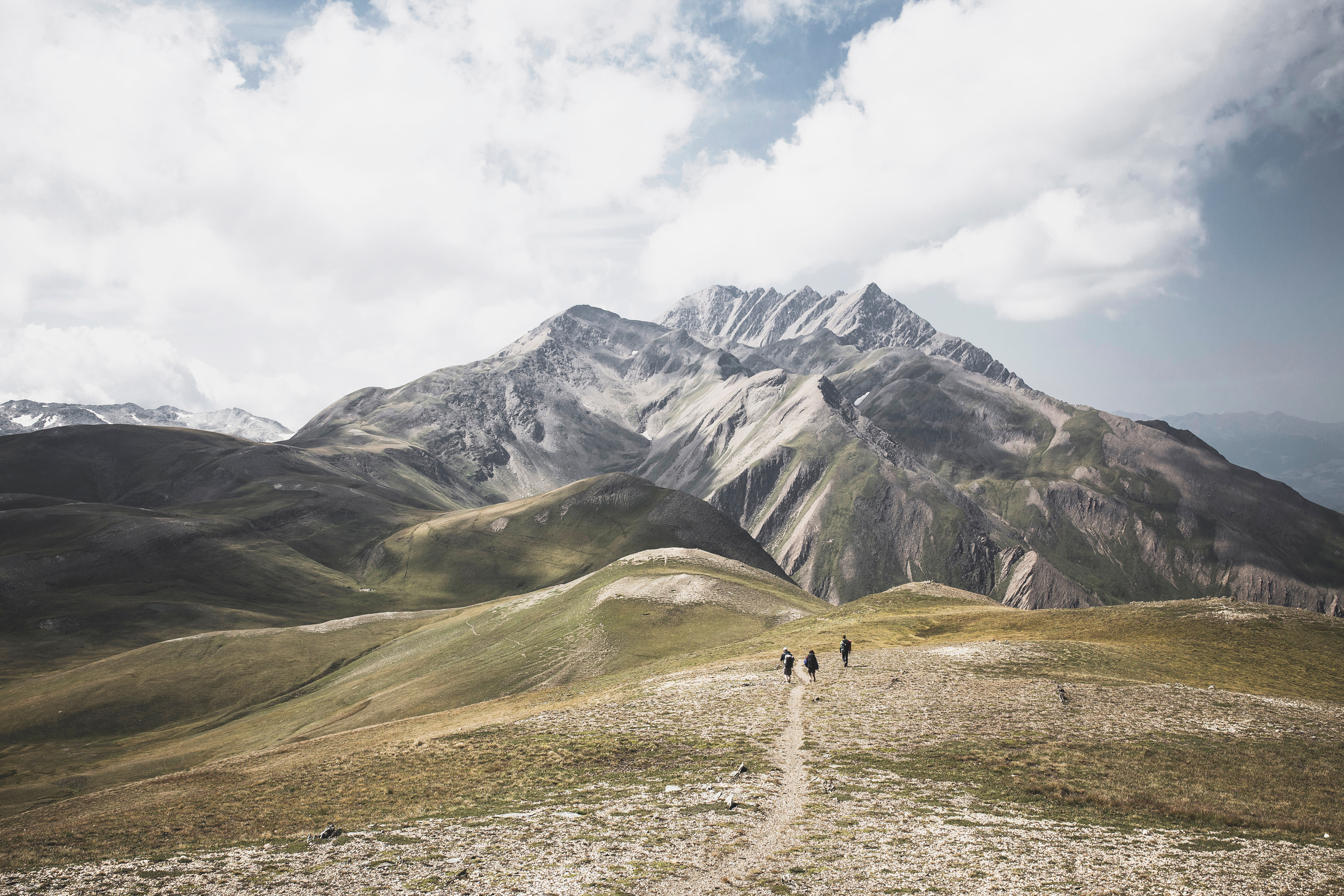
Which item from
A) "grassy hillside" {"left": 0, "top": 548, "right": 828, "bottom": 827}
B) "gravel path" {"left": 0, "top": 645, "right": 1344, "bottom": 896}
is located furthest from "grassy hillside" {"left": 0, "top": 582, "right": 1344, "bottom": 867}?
"grassy hillside" {"left": 0, "top": 548, "right": 828, "bottom": 827}

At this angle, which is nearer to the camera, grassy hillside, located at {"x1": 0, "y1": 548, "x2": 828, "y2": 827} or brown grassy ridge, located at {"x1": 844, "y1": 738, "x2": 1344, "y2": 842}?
brown grassy ridge, located at {"x1": 844, "y1": 738, "x2": 1344, "y2": 842}

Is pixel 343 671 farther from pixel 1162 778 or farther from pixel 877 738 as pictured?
pixel 1162 778

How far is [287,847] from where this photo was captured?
1076 inches

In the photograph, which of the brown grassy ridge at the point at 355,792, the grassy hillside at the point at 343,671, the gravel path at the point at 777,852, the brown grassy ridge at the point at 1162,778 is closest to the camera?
the gravel path at the point at 777,852

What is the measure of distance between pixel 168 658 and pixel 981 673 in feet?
452

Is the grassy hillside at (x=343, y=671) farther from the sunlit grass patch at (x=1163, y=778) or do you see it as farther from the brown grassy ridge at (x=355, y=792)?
the sunlit grass patch at (x=1163, y=778)

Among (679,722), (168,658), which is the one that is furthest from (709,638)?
(168,658)

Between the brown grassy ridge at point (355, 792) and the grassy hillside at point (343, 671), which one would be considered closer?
the brown grassy ridge at point (355, 792)

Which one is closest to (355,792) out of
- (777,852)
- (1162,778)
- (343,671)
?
(777,852)

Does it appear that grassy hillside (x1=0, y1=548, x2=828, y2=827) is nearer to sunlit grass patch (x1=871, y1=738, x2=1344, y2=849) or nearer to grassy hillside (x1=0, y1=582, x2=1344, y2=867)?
grassy hillside (x1=0, y1=582, x2=1344, y2=867)

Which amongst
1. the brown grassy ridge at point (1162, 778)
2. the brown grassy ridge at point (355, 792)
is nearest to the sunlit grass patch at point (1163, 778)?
the brown grassy ridge at point (1162, 778)

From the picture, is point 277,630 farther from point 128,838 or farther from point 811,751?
point 811,751

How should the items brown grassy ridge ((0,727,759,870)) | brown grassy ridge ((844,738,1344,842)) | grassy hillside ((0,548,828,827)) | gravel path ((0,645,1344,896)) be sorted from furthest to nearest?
grassy hillside ((0,548,828,827)) → brown grassy ridge ((0,727,759,870)) → brown grassy ridge ((844,738,1344,842)) → gravel path ((0,645,1344,896))

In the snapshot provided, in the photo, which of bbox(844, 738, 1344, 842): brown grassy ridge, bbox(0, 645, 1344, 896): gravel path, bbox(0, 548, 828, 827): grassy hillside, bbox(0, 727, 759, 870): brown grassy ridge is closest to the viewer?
bbox(0, 645, 1344, 896): gravel path
